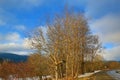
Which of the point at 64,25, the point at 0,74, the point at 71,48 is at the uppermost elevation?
the point at 64,25

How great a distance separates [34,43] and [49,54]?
324 cm

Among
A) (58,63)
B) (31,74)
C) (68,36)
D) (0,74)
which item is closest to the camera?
(68,36)

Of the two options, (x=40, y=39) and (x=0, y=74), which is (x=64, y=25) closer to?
(x=40, y=39)

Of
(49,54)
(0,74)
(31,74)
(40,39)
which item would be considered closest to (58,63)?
(49,54)

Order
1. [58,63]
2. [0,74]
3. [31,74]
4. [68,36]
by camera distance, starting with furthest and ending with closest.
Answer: [31,74], [0,74], [58,63], [68,36]

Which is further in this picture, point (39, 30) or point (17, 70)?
point (17, 70)

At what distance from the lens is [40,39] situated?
46438 millimetres

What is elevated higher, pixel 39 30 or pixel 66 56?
pixel 39 30

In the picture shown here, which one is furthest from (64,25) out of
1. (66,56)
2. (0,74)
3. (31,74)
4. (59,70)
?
(31,74)

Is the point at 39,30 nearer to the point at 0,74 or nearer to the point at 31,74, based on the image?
the point at 0,74

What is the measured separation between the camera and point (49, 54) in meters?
45.7

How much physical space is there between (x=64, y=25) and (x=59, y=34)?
Result: 1.93 m

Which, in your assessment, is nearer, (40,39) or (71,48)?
(71,48)

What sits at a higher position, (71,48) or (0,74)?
(71,48)
